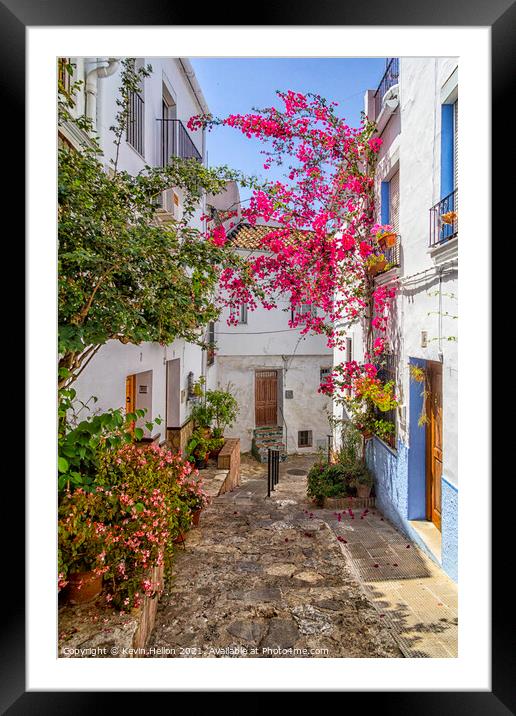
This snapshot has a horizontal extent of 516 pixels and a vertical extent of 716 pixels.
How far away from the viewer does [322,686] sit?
1.57 meters

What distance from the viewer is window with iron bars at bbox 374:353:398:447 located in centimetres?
519

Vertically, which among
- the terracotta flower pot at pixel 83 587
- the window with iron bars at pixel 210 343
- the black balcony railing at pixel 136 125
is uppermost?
the black balcony railing at pixel 136 125

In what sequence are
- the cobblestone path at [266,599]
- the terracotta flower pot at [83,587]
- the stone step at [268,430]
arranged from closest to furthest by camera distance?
the terracotta flower pot at [83,587] < the cobblestone path at [266,599] < the stone step at [268,430]

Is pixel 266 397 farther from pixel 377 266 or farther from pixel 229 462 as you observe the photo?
pixel 377 266

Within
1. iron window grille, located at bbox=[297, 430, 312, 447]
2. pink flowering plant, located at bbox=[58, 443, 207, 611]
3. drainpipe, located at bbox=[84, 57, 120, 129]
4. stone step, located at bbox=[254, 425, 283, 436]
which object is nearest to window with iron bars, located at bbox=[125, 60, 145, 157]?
drainpipe, located at bbox=[84, 57, 120, 129]

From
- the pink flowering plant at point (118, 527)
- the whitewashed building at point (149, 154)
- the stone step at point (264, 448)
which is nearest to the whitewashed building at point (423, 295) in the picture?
the pink flowering plant at point (118, 527)

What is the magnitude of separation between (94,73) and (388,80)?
148 inches

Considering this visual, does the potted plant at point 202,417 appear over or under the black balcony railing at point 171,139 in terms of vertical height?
under

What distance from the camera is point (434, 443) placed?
430 cm

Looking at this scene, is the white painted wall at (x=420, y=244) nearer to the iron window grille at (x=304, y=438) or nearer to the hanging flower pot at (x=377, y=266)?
the hanging flower pot at (x=377, y=266)

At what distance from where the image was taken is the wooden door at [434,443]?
13.6 feet

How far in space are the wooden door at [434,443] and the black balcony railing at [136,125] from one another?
402cm

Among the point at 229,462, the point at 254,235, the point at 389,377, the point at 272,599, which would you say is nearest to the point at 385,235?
the point at 389,377

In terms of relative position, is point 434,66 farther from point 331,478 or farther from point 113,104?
point 331,478
